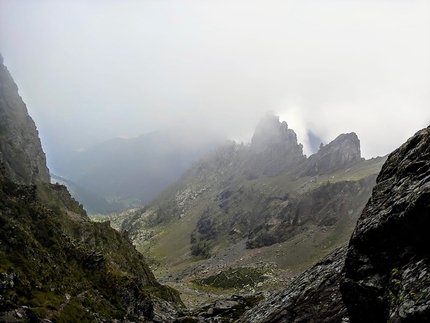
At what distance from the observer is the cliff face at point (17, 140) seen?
108381 millimetres

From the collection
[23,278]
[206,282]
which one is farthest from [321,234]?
[23,278]

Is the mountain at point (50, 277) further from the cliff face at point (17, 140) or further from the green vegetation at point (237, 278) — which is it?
the green vegetation at point (237, 278)

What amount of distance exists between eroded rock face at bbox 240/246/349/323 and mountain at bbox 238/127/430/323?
130 cm

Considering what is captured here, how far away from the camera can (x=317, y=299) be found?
91.3 feet

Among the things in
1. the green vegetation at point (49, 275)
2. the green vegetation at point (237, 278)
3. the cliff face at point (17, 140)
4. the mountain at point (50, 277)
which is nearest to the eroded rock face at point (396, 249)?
the mountain at point (50, 277)

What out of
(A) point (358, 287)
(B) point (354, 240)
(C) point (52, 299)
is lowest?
(A) point (358, 287)

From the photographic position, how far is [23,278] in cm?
3669

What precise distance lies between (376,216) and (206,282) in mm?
167315

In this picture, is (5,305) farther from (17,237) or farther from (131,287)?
(131,287)

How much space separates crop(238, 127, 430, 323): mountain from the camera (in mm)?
14066

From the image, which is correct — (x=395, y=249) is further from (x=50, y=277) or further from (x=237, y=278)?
(x=237, y=278)

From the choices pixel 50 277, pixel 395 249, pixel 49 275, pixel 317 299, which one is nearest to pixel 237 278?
pixel 50 277

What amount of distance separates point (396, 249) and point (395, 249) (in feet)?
0.18

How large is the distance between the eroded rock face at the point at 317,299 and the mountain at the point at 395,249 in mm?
1304
